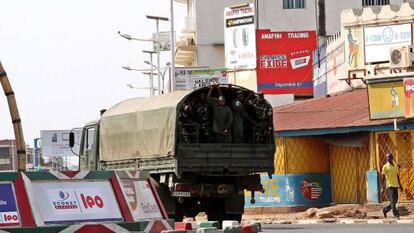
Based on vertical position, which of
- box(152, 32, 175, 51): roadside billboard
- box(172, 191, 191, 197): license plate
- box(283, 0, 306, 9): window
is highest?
box(283, 0, 306, 9): window

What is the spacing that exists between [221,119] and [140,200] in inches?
534

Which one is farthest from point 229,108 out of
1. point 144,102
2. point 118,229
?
point 118,229

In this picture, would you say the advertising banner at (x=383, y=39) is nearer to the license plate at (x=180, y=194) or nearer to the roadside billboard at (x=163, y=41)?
the license plate at (x=180, y=194)

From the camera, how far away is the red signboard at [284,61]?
50656mm

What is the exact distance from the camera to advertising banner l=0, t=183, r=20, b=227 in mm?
10695

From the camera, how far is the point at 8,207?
1083 cm

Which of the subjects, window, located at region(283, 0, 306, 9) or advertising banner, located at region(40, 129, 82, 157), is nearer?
window, located at region(283, 0, 306, 9)

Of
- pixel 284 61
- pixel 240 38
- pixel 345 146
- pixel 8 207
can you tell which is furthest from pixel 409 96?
pixel 8 207

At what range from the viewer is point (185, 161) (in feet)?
81.1

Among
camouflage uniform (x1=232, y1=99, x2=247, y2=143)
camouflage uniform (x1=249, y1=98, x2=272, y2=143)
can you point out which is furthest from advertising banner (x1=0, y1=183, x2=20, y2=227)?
camouflage uniform (x1=249, y1=98, x2=272, y2=143)

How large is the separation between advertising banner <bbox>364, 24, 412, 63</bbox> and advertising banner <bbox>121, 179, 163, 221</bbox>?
27.3m

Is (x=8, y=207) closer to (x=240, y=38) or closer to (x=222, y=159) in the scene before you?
(x=222, y=159)

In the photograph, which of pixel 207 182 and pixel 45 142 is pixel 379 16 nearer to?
pixel 207 182

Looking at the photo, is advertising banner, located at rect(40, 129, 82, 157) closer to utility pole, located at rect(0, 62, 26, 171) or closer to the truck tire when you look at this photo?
the truck tire
